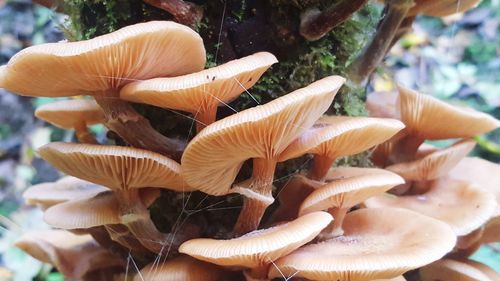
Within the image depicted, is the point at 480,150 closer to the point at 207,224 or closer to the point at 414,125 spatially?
the point at 414,125

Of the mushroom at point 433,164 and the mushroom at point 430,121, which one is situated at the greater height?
the mushroom at point 430,121

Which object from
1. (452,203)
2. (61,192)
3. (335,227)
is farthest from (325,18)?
(61,192)

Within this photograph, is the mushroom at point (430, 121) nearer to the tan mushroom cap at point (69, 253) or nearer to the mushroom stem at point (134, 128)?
the mushroom stem at point (134, 128)

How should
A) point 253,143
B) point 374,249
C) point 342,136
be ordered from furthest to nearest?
1. point 374,249
2. point 342,136
3. point 253,143

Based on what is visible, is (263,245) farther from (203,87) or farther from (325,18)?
(325,18)

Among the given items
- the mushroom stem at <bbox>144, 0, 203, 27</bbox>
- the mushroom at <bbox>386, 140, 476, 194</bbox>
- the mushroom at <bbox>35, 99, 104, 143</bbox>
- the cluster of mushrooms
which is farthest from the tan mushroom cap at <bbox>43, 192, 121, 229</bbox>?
the mushroom at <bbox>386, 140, 476, 194</bbox>

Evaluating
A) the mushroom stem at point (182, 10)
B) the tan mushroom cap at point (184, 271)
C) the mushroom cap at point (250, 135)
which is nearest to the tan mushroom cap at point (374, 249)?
the tan mushroom cap at point (184, 271)

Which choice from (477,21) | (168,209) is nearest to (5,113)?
(168,209)
